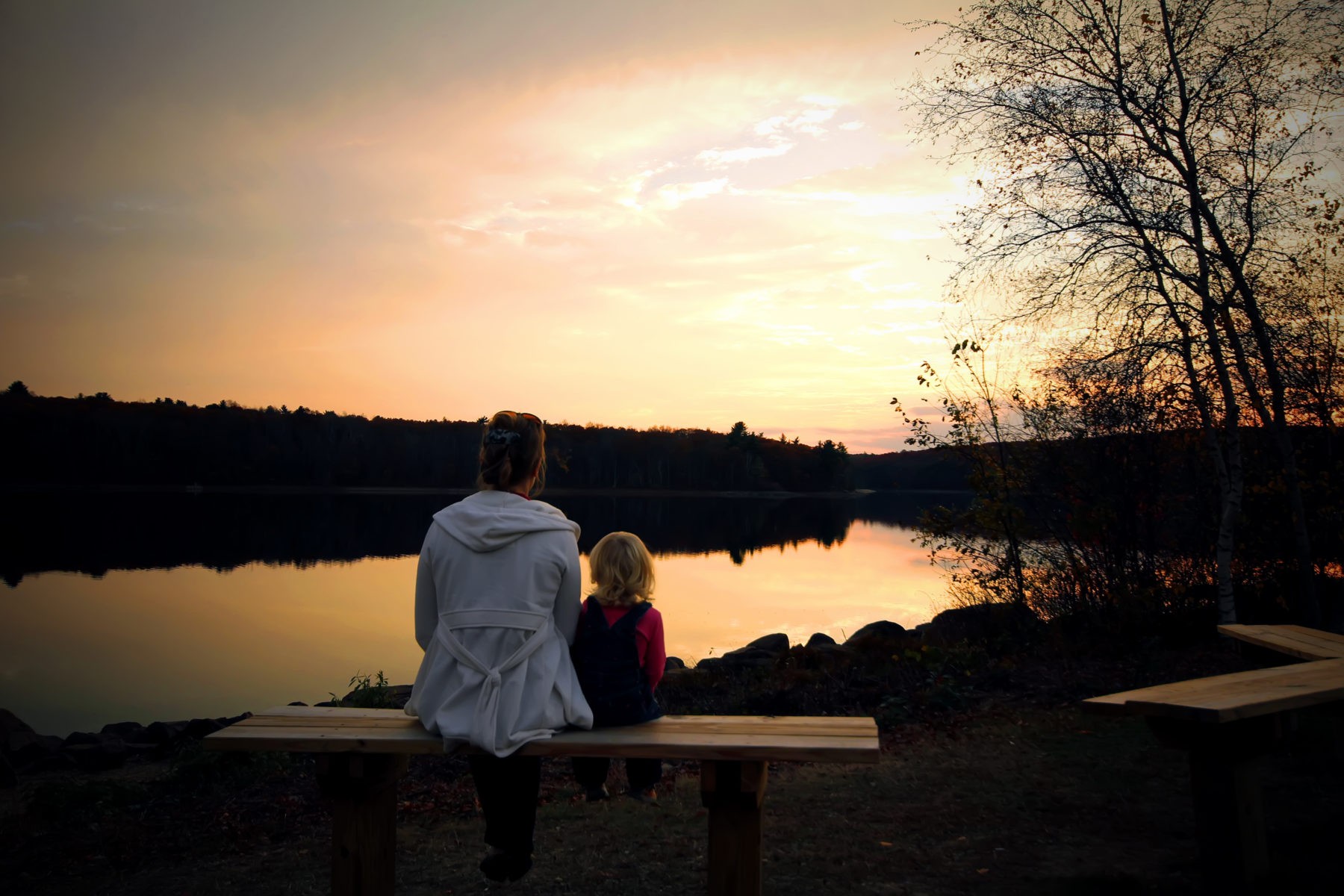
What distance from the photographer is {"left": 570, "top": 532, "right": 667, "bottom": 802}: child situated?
3.44 meters

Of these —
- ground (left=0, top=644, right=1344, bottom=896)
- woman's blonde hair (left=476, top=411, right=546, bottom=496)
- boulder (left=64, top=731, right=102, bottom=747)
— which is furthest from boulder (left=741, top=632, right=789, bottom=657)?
woman's blonde hair (left=476, top=411, right=546, bottom=496)

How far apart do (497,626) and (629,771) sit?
0.91 meters

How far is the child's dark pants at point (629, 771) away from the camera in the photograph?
11.9 ft

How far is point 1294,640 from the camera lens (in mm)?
5227

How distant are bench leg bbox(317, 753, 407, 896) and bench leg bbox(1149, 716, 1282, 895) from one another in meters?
3.14

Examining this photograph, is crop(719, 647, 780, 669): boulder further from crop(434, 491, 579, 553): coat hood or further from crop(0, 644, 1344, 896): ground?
crop(434, 491, 579, 553): coat hood

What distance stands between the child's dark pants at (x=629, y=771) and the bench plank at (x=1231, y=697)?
68.0 inches

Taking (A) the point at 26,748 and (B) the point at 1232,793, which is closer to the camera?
(B) the point at 1232,793

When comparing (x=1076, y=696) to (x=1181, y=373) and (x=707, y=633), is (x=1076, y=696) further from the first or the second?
(x=707, y=633)

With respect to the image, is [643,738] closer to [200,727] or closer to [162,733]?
[200,727]

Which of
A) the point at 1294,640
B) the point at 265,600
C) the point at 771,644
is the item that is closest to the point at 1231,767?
the point at 1294,640

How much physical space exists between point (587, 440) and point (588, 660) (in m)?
92.2

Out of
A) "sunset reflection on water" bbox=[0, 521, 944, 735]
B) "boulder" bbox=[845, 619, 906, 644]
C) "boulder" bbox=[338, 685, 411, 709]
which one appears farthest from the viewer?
"boulder" bbox=[845, 619, 906, 644]

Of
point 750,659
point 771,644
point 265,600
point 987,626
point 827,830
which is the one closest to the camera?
point 827,830
